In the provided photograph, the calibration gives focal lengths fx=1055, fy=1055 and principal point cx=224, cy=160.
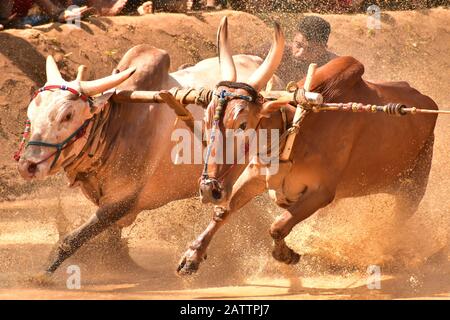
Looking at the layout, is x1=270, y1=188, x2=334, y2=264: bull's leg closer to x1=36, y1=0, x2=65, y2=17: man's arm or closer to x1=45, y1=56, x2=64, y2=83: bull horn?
x1=45, y1=56, x2=64, y2=83: bull horn

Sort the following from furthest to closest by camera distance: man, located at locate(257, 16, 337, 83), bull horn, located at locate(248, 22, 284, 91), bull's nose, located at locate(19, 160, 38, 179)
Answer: man, located at locate(257, 16, 337, 83) < bull's nose, located at locate(19, 160, 38, 179) < bull horn, located at locate(248, 22, 284, 91)

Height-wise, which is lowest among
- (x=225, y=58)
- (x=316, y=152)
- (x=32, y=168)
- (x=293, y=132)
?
(x=32, y=168)

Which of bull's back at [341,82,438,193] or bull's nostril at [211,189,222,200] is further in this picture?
bull's back at [341,82,438,193]

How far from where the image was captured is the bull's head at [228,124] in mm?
5945

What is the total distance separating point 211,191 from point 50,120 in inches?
52.5

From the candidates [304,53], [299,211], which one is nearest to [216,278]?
[299,211]

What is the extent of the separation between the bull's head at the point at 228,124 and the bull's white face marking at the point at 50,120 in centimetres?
107

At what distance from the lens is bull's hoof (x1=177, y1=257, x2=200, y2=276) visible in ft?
21.1

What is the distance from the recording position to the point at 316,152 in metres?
6.64

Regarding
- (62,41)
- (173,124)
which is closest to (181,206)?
(173,124)

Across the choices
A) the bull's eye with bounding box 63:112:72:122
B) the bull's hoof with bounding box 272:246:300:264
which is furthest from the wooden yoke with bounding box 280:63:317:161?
the bull's eye with bounding box 63:112:72:122

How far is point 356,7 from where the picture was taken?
12.7m

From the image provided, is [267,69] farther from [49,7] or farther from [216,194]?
[49,7]

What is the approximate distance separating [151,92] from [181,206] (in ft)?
5.44
